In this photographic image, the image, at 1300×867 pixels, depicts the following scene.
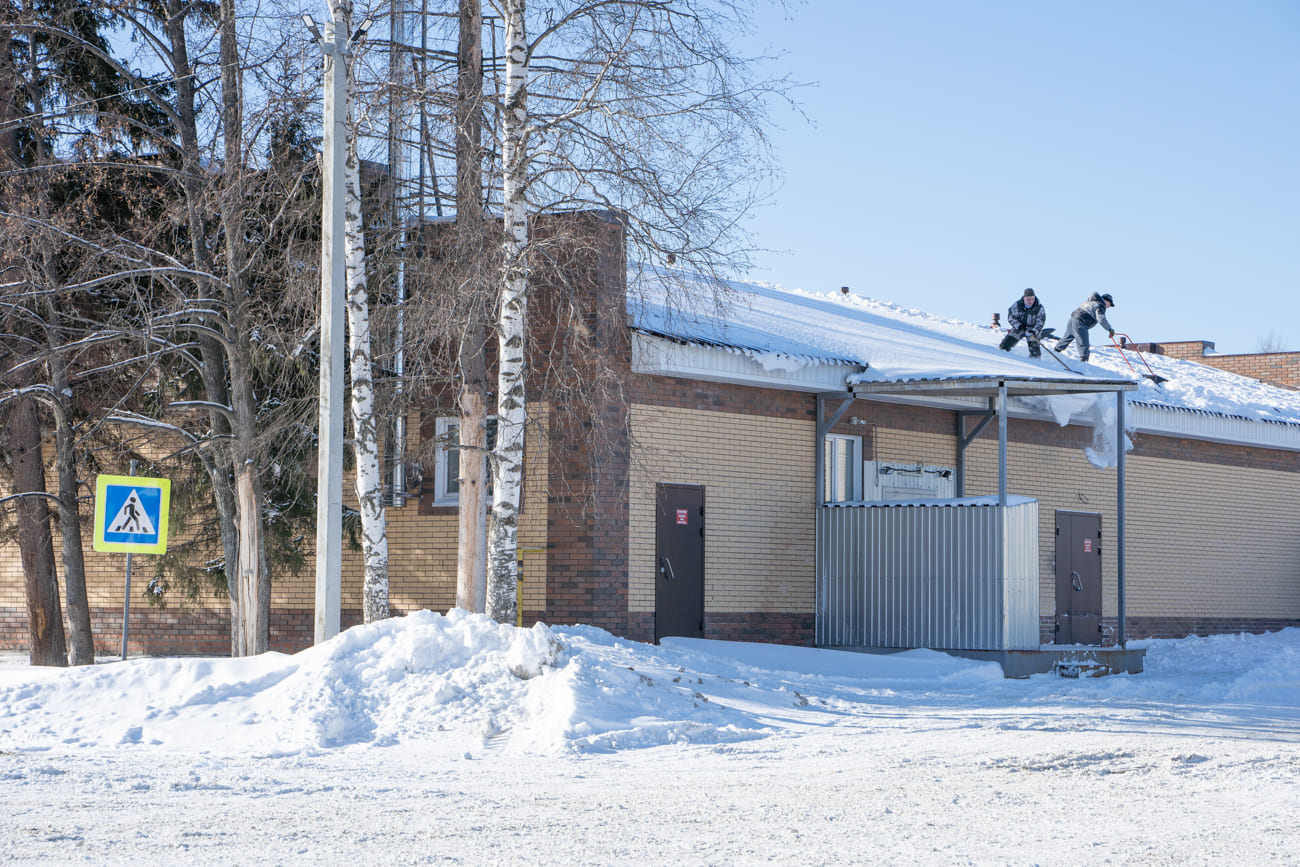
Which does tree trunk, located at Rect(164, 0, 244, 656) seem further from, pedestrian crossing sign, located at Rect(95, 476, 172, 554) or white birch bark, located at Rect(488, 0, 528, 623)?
white birch bark, located at Rect(488, 0, 528, 623)

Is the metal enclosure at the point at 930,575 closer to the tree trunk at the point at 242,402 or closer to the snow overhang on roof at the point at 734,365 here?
the snow overhang on roof at the point at 734,365

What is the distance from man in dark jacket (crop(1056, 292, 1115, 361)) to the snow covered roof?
419 millimetres

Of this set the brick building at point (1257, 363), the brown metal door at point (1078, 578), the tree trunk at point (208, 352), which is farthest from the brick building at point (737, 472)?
the brick building at point (1257, 363)

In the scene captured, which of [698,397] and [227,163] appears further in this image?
[698,397]

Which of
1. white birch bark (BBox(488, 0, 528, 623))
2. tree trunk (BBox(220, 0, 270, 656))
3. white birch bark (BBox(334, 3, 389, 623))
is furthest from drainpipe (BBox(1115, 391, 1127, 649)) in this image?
tree trunk (BBox(220, 0, 270, 656))

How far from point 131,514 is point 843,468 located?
1059 centimetres

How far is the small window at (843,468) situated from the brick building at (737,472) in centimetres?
3

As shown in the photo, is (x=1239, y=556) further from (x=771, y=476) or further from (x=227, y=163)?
(x=227, y=163)

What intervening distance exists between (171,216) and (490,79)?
426cm

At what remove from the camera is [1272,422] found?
26.4 metres

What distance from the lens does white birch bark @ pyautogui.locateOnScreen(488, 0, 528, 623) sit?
1352 centimetres

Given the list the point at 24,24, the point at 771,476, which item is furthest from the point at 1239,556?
the point at 24,24

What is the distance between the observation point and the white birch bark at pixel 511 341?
44.3ft

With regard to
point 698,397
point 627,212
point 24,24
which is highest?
point 24,24
